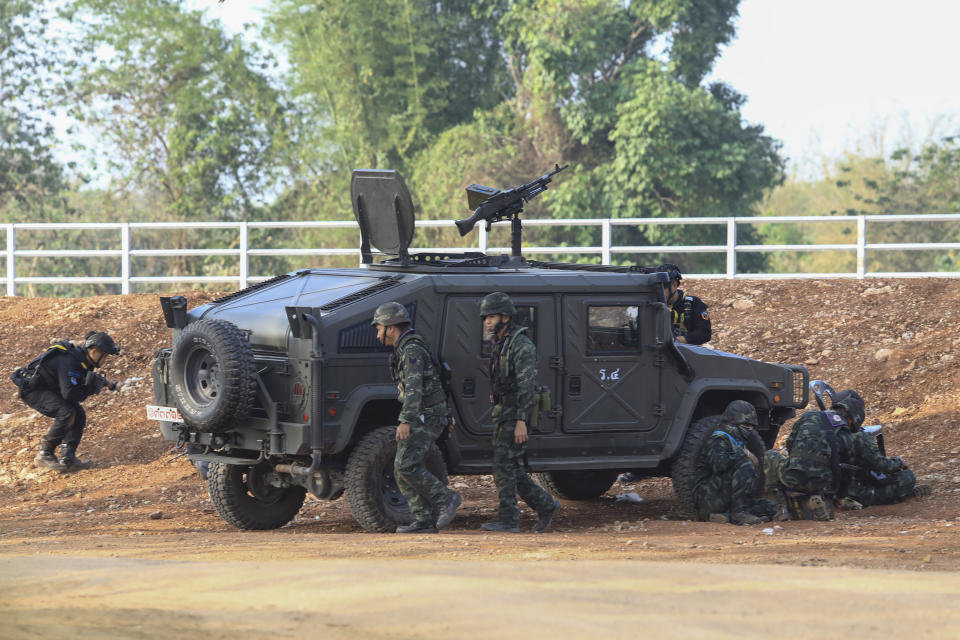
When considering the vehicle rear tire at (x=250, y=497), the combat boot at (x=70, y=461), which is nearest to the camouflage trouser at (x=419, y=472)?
the vehicle rear tire at (x=250, y=497)

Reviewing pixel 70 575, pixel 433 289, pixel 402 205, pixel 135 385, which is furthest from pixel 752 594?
pixel 135 385

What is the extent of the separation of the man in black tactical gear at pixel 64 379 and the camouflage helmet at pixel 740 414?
6164 millimetres

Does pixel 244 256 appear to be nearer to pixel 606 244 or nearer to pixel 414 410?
pixel 606 244

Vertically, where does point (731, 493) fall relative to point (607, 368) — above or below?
below

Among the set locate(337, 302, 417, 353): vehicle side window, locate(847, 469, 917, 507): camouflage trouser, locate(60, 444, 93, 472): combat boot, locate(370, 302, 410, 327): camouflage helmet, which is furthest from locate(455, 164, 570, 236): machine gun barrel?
locate(60, 444, 93, 472): combat boot

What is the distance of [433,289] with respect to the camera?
9.20m

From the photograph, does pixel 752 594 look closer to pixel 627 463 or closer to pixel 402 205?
pixel 627 463

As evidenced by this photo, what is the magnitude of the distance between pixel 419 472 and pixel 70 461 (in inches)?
244

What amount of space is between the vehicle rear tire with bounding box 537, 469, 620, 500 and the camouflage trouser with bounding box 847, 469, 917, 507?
78.9 inches

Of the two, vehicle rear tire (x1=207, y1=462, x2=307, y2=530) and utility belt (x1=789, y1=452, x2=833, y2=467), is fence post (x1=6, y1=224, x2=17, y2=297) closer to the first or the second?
vehicle rear tire (x1=207, y1=462, x2=307, y2=530)

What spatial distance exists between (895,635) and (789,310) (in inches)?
518

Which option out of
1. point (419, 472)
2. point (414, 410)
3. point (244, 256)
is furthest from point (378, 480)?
point (244, 256)

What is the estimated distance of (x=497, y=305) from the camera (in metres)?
8.92

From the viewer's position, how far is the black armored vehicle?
8.68 meters
